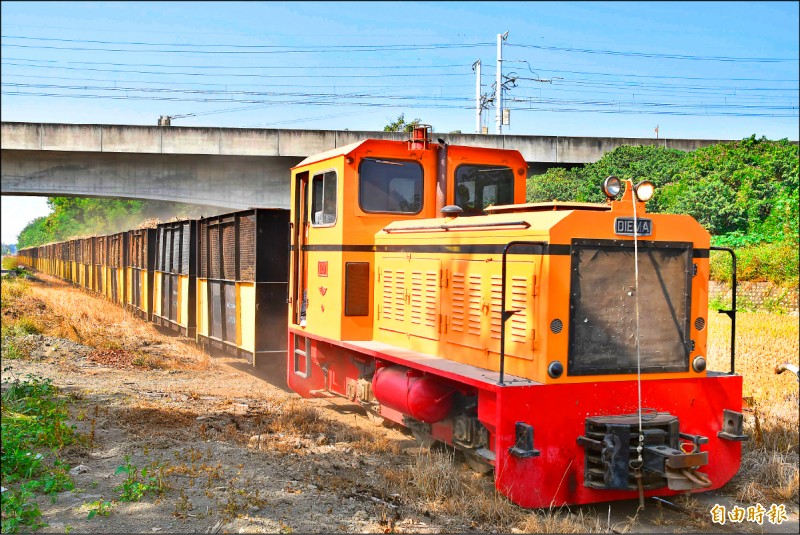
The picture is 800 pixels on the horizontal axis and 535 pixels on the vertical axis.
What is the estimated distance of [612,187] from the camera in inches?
221

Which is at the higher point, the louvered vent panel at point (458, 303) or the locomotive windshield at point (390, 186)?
the locomotive windshield at point (390, 186)

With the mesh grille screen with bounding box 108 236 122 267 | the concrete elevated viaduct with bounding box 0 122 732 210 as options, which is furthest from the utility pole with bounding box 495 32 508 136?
the mesh grille screen with bounding box 108 236 122 267

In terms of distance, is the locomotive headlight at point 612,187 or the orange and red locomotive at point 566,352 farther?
the locomotive headlight at point 612,187

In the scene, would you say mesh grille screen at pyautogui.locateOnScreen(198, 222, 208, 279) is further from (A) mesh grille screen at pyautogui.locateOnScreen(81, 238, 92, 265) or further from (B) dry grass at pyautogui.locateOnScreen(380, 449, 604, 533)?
(A) mesh grille screen at pyautogui.locateOnScreen(81, 238, 92, 265)

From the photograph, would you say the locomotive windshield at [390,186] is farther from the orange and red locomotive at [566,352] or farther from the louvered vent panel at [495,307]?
the louvered vent panel at [495,307]

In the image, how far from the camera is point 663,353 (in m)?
5.85

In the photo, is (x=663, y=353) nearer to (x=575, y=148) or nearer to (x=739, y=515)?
(x=739, y=515)

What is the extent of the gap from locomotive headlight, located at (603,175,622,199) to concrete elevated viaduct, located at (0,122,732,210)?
54.1 feet

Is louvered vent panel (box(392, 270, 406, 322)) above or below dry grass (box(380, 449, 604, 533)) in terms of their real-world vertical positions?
above

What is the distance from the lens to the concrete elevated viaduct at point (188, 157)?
833 inches

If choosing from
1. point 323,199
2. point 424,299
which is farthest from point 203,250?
point 424,299

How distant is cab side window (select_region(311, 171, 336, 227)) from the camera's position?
7.91 meters

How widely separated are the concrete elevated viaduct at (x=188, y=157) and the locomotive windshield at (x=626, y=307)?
16.4 metres

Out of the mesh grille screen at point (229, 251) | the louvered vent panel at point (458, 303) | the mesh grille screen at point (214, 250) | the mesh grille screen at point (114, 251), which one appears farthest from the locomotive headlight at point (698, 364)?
the mesh grille screen at point (114, 251)
